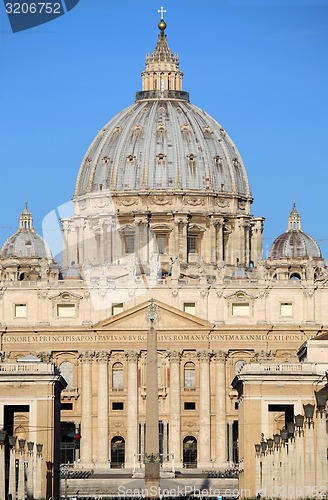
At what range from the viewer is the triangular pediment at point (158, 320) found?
18862 cm

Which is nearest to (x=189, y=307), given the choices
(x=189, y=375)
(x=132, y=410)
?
(x=189, y=375)

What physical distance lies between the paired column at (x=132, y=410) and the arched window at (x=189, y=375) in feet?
12.8

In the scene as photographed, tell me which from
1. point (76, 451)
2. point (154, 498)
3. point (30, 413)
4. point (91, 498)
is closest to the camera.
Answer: point (154, 498)

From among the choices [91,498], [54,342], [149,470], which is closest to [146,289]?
[54,342]

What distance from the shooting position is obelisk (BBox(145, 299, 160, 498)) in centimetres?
12469

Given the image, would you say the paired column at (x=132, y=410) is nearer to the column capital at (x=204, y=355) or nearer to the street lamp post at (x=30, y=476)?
the column capital at (x=204, y=355)

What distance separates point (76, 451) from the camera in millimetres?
185250

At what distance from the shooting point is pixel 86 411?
618ft

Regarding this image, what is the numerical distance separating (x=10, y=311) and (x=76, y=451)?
13.4m

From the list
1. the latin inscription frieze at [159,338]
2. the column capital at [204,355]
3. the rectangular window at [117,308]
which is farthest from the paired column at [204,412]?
the rectangular window at [117,308]

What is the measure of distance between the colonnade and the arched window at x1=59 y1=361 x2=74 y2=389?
0.92 metres

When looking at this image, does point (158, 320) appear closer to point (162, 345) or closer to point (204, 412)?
point (162, 345)

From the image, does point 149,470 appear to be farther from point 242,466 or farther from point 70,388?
point 70,388

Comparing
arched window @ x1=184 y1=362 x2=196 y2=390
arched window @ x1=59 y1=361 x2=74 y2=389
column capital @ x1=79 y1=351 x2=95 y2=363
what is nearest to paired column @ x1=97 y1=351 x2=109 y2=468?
column capital @ x1=79 y1=351 x2=95 y2=363
